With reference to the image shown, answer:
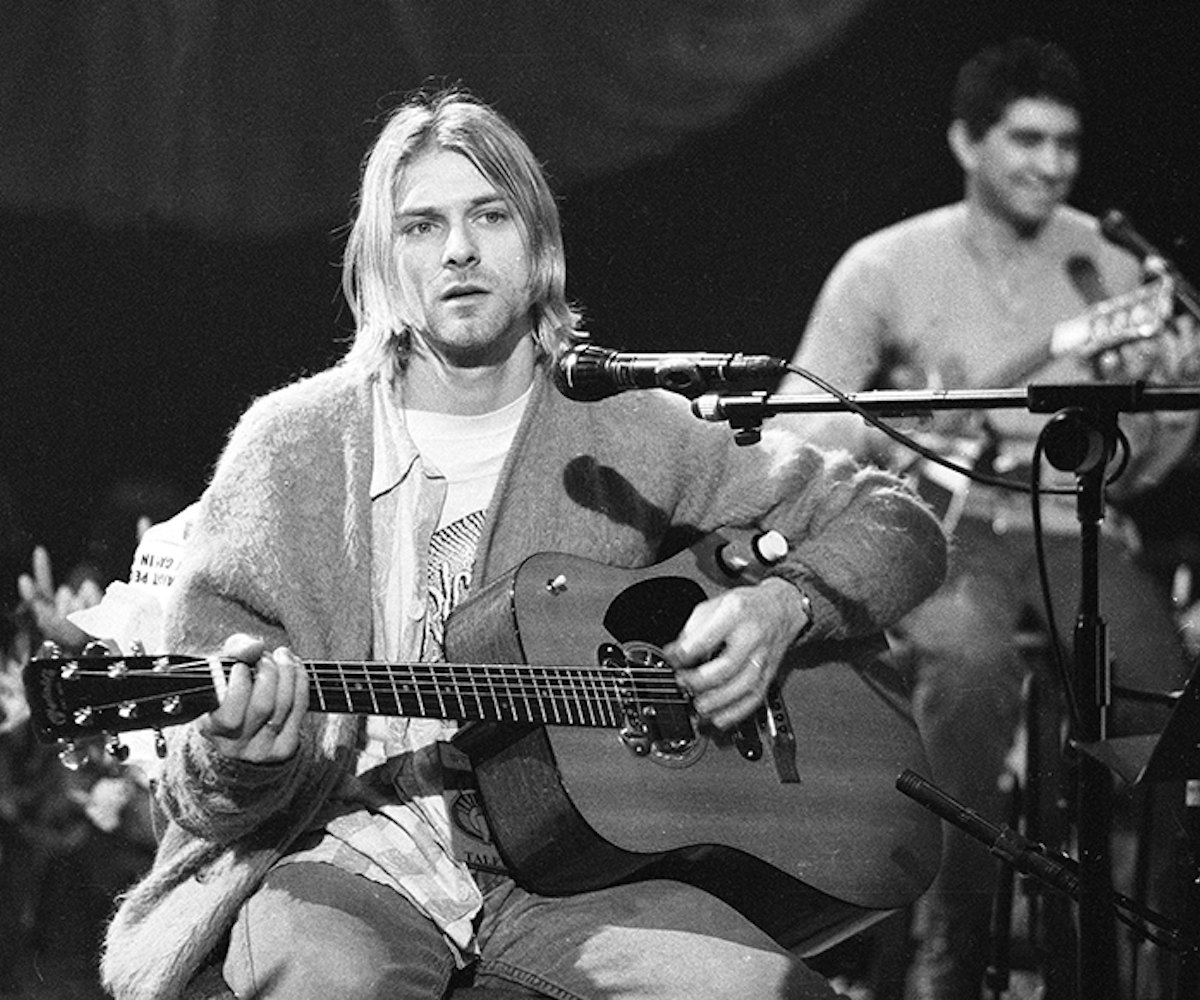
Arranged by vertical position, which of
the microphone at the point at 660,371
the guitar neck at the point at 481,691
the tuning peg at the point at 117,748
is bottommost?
the tuning peg at the point at 117,748

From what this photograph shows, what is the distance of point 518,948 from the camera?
2258 millimetres

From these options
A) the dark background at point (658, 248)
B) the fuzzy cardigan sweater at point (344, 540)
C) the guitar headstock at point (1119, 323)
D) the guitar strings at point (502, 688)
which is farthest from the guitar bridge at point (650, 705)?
the guitar headstock at point (1119, 323)

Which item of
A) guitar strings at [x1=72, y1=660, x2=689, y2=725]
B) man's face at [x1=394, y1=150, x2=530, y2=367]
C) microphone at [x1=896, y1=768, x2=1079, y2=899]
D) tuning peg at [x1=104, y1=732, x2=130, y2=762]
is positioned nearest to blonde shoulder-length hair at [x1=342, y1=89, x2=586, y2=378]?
man's face at [x1=394, y1=150, x2=530, y2=367]

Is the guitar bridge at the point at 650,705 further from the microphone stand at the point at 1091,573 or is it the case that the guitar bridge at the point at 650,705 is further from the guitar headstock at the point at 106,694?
the guitar headstock at the point at 106,694

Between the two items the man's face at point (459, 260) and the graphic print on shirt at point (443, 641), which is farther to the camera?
the man's face at point (459, 260)

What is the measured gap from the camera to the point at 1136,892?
3.20 m

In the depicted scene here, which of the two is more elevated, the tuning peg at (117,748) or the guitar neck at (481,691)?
the guitar neck at (481,691)

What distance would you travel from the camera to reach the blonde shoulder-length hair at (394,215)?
8.47 feet

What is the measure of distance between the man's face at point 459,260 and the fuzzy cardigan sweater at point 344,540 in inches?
5.0

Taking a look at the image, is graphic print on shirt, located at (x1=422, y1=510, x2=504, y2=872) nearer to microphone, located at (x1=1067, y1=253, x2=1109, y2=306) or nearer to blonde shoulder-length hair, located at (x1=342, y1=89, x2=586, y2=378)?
blonde shoulder-length hair, located at (x1=342, y1=89, x2=586, y2=378)

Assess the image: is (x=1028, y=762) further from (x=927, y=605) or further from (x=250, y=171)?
(x=250, y=171)

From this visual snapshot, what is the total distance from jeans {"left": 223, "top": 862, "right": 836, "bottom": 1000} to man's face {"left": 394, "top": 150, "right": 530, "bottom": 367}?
31.8 inches

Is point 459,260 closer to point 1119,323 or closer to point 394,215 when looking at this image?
point 394,215

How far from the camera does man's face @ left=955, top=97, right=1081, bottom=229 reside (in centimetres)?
349
